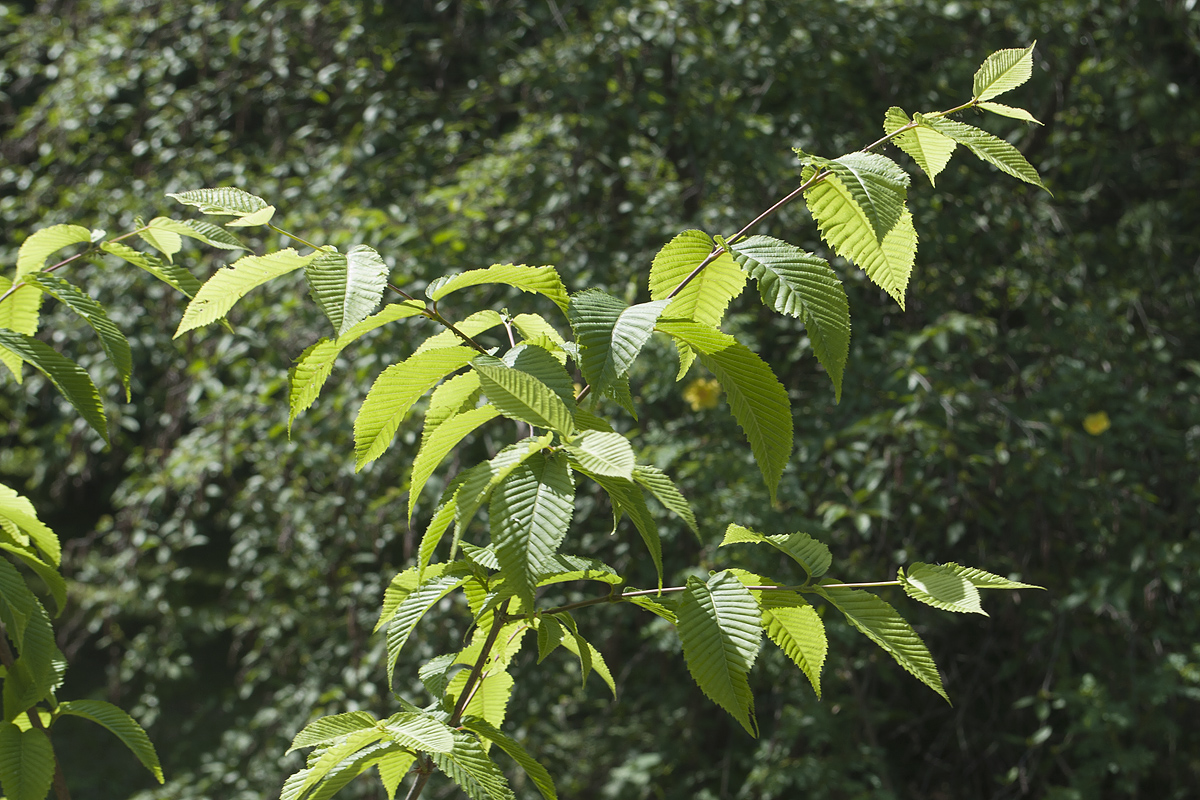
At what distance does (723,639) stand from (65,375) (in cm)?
58

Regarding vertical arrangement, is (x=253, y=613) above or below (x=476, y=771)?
below

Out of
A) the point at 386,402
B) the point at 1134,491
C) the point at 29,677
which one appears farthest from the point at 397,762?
the point at 1134,491

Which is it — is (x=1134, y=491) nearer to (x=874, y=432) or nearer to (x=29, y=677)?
(x=874, y=432)

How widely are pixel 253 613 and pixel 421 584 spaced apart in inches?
80.1

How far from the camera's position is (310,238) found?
248cm

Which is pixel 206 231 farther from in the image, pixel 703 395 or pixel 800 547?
pixel 703 395

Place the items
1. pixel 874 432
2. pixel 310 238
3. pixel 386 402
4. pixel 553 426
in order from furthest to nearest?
pixel 310 238 < pixel 874 432 < pixel 386 402 < pixel 553 426

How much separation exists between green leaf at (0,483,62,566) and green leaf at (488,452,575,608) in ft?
1.47

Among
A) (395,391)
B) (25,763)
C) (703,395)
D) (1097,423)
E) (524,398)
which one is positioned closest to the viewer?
(524,398)

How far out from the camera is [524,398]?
1.77 ft

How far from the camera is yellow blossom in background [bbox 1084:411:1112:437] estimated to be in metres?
2.16

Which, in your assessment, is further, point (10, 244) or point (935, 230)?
point (10, 244)

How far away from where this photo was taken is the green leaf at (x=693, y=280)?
659 millimetres

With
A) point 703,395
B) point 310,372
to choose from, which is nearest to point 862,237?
point 310,372
